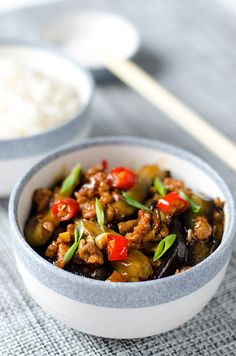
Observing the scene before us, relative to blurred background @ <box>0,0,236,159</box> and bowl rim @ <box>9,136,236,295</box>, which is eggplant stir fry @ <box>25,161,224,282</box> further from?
blurred background @ <box>0,0,236,159</box>

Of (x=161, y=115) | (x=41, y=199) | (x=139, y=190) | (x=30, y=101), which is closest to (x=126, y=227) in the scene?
(x=139, y=190)

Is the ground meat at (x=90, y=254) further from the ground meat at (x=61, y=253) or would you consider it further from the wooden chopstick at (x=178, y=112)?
the wooden chopstick at (x=178, y=112)

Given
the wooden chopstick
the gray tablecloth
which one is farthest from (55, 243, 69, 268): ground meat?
the wooden chopstick

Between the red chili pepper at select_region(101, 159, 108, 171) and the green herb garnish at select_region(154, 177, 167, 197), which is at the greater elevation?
the green herb garnish at select_region(154, 177, 167, 197)

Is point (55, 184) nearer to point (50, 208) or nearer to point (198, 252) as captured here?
point (50, 208)

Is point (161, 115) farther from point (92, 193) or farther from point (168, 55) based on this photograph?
point (92, 193)
